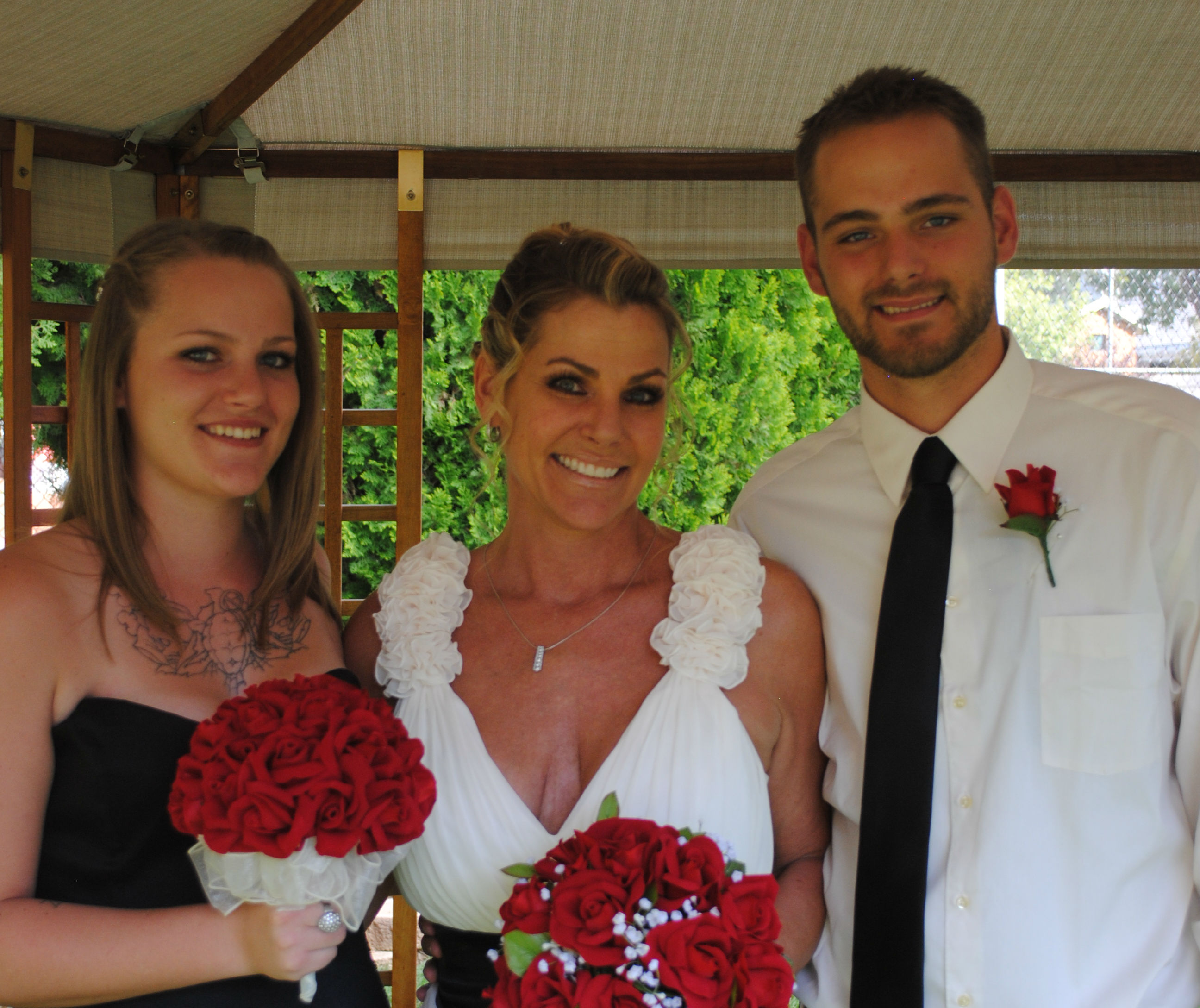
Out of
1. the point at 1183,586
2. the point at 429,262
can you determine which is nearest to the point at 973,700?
the point at 1183,586

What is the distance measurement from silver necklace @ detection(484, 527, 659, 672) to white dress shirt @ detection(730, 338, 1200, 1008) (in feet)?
1.64

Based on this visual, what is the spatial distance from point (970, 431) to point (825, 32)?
2.06 meters

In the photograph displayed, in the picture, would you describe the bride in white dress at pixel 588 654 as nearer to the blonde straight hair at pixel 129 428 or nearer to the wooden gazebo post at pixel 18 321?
the blonde straight hair at pixel 129 428

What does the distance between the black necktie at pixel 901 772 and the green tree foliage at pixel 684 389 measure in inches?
203

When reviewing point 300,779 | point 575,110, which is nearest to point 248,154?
point 575,110

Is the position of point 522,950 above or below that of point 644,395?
below

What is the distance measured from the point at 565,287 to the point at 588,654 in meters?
0.74

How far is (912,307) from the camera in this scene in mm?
2082

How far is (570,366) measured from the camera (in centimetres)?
221

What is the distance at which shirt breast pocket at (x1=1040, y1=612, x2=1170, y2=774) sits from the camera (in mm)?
1958

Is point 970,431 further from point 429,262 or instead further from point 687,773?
point 429,262

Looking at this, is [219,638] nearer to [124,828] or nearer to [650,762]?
[124,828]

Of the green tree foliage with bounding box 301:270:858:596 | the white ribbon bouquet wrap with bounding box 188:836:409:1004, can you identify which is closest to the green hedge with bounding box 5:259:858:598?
the green tree foliage with bounding box 301:270:858:596

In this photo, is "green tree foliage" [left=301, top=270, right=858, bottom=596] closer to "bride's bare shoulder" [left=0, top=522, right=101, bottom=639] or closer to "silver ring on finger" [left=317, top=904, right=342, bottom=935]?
"bride's bare shoulder" [left=0, top=522, right=101, bottom=639]
